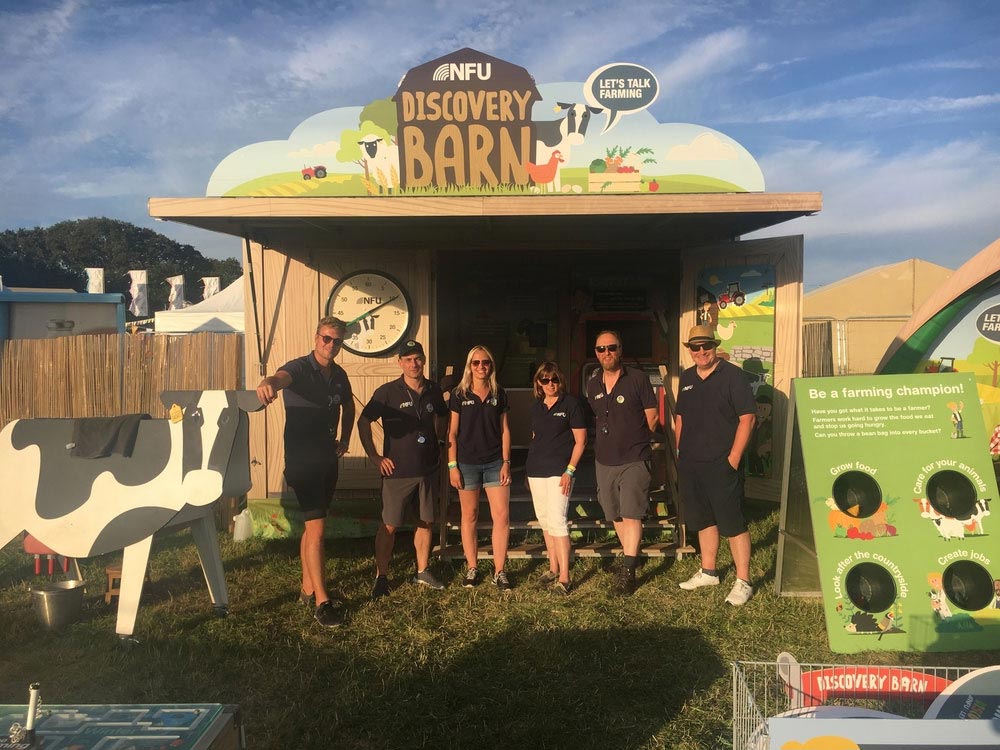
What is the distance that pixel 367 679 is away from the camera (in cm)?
355

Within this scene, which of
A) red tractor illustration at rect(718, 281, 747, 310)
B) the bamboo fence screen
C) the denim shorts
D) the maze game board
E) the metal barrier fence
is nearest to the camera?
the maze game board

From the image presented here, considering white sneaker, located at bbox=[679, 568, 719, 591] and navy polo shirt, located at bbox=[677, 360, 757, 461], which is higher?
navy polo shirt, located at bbox=[677, 360, 757, 461]

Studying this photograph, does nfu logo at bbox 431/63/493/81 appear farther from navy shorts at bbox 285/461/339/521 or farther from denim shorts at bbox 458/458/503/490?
navy shorts at bbox 285/461/339/521

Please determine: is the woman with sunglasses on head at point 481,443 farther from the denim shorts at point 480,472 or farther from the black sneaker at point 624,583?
the black sneaker at point 624,583

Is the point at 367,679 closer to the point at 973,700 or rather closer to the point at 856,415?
the point at 973,700

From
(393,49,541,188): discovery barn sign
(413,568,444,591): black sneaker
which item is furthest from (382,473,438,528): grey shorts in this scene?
(393,49,541,188): discovery barn sign

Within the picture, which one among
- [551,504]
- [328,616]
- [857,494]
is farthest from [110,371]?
[857,494]

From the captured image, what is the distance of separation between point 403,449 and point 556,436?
1053mm

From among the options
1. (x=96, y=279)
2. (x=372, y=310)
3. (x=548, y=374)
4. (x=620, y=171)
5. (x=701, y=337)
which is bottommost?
(x=548, y=374)

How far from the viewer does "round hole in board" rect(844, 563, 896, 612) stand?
12.0ft

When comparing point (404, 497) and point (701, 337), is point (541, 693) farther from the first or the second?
point (701, 337)

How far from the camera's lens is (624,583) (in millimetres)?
4664

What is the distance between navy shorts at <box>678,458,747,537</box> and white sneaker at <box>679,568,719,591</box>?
1.23 ft

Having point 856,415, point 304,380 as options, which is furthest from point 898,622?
point 304,380
